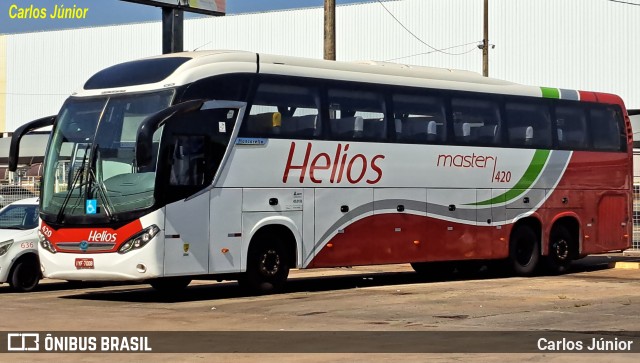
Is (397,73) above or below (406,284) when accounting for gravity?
above

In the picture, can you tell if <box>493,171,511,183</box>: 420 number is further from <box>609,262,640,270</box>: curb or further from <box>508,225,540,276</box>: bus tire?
<box>609,262,640,270</box>: curb

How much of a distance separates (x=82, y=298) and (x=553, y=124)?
1018 centimetres

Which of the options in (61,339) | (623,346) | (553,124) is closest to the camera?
(623,346)

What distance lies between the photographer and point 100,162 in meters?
17.7

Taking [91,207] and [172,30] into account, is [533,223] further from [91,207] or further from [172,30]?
[172,30]

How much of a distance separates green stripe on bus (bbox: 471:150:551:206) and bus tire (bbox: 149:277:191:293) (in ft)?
21.2

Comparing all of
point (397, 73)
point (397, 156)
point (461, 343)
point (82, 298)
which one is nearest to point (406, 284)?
point (397, 156)

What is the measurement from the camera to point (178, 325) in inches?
555

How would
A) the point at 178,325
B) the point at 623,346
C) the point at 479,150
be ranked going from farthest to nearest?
the point at 479,150 < the point at 178,325 < the point at 623,346

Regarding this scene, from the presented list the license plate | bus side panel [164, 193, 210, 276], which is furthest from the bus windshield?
the license plate

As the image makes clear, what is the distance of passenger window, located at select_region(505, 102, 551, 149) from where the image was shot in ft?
75.6

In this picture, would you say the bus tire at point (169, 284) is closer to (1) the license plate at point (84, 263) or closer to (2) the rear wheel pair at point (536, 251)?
(1) the license plate at point (84, 263)

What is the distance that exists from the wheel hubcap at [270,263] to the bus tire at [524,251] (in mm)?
5899

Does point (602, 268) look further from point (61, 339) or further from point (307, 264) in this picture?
point (61, 339)
